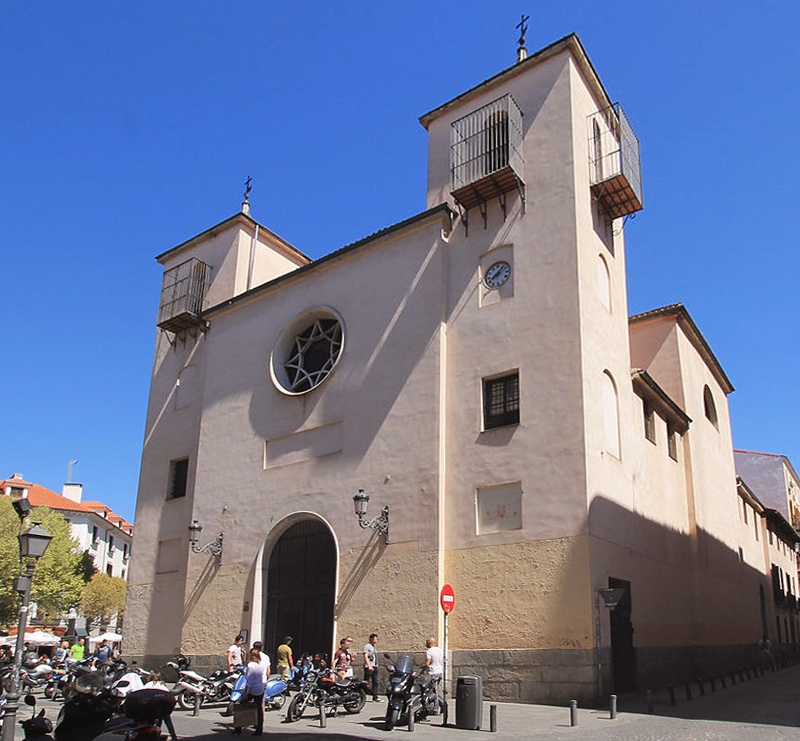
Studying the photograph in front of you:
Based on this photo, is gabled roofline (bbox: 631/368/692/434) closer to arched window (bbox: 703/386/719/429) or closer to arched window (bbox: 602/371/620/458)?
arched window (bbox: 602/371/620/458)

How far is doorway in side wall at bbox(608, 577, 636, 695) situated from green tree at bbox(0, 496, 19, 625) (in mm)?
32427

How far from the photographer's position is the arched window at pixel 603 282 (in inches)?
709

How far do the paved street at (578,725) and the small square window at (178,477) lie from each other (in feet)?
30.6

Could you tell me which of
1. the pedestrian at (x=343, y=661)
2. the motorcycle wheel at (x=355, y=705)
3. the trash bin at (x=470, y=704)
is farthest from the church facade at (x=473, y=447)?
the trash bin at (x=470, y=704)

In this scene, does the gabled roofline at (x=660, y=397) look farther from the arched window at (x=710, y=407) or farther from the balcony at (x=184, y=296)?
the balcony at (x=184, y=296)

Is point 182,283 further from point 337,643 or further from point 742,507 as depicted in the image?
point 742,507

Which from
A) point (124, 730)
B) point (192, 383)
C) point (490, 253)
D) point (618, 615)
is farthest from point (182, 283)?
point (124, 730)

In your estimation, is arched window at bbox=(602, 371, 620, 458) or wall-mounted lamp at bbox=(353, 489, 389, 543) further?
wall-mounted lamp at bbox=(353, 489, 389, 543)

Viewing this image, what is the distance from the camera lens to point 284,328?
73.0ft

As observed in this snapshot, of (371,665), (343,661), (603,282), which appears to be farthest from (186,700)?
(603,282)

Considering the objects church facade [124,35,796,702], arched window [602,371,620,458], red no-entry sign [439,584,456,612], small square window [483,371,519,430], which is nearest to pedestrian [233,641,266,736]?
red no-entry sign [439,584,456,612]

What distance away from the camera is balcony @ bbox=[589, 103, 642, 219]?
59.8 feet

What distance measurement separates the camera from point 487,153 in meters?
18.8

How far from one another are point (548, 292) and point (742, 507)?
2131 cm
